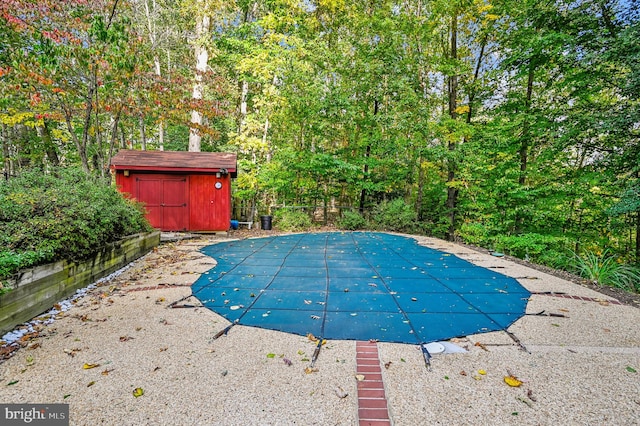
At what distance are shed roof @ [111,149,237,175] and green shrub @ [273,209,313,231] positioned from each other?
2.41 m

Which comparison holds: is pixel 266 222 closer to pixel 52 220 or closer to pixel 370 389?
pixel 52 220

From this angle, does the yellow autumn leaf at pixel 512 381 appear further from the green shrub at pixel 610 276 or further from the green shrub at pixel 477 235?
the green shrub at pixel 477 235

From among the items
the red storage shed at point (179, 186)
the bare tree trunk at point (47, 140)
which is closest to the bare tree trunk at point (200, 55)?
the red storage shed at point (179, 186)

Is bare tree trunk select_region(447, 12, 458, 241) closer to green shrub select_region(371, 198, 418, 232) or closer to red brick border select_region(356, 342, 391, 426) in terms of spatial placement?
green shrub select_region(371, 198, 418, 232)

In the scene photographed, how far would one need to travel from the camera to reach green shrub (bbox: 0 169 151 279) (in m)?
2.73

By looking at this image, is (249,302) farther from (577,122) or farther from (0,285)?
(577,122)

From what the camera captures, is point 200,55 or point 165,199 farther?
point 200,55

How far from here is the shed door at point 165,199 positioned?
27.2ft

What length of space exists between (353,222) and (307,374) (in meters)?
8.61

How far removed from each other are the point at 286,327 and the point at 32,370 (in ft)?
5.76

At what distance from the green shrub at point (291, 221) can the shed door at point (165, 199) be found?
10.2ft

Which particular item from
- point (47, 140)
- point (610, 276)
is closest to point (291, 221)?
point (610, 276)

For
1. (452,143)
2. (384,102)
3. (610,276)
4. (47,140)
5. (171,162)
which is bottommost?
(610,276)

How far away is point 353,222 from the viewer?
1042 centimetres
